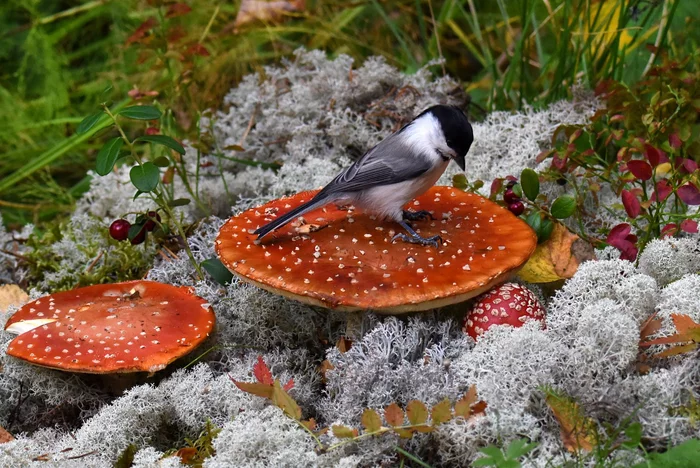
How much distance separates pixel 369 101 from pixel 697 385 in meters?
2.24

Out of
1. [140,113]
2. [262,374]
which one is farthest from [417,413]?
[140,113]

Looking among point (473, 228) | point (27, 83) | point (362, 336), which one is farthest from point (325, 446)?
point (27, 83)

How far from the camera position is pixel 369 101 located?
12.2 feet

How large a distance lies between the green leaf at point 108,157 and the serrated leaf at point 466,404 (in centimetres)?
138

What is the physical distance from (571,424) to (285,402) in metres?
0.72

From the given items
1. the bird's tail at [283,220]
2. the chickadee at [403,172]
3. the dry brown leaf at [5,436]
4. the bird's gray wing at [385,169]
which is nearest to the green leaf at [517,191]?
the chickadee at [403,172]

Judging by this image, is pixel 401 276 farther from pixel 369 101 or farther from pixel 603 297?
pixel 369 101

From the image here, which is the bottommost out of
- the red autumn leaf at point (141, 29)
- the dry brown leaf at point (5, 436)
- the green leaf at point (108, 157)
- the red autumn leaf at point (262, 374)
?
the dry brown leaf at point (5, 436)

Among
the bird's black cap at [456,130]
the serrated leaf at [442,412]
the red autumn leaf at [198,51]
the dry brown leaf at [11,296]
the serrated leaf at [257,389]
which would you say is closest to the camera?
the serrated leaf at [442,412]

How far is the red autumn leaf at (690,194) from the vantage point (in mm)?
2258

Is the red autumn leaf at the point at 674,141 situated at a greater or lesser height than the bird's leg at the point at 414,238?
greater

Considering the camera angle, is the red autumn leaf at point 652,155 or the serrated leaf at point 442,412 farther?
the red autumn leaf at point 652,155

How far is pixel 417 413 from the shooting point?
5.87 ft

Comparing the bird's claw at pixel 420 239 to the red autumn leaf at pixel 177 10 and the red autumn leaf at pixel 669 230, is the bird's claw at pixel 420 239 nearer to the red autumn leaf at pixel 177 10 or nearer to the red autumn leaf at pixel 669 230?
the red autumn leaf at pixel 669 230
